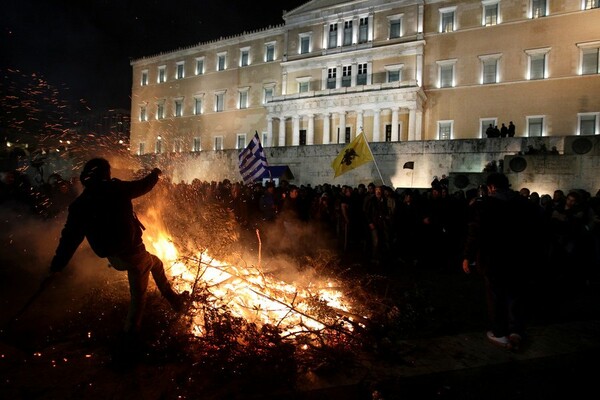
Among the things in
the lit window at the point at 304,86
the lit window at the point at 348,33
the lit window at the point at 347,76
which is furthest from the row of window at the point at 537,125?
the lit window at the point at 304,86

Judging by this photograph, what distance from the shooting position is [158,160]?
34812 millimetres

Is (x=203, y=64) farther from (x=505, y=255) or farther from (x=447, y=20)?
(x=505, y=255)

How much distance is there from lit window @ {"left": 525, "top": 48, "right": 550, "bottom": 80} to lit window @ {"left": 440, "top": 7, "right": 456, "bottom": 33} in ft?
21.2

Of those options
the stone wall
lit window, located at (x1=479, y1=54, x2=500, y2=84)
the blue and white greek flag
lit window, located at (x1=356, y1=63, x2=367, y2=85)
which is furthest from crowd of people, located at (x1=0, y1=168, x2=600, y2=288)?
lit window, located at (x1=356, y1=63, x2=367, y2=85)

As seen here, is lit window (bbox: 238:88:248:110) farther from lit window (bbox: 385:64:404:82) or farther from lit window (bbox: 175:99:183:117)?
lit window (bbox: 385:64:404:82)

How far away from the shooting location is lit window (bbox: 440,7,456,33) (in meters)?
33.4

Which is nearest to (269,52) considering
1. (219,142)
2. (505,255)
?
(219,142)

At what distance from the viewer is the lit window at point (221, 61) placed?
47594 millimetres

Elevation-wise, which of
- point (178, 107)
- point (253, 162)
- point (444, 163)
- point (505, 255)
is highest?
point (178, 107)

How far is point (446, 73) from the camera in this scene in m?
34.0

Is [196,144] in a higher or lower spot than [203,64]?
lower

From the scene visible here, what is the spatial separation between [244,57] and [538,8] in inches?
1179

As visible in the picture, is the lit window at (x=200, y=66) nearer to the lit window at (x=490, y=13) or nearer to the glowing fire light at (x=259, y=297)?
the lit window at (x=490, y=13)

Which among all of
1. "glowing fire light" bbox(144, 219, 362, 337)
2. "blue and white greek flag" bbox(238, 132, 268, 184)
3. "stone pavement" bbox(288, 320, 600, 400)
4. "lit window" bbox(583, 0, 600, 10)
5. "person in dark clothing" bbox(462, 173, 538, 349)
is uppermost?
"lit window" bbox(583, 0, 600, 10)
